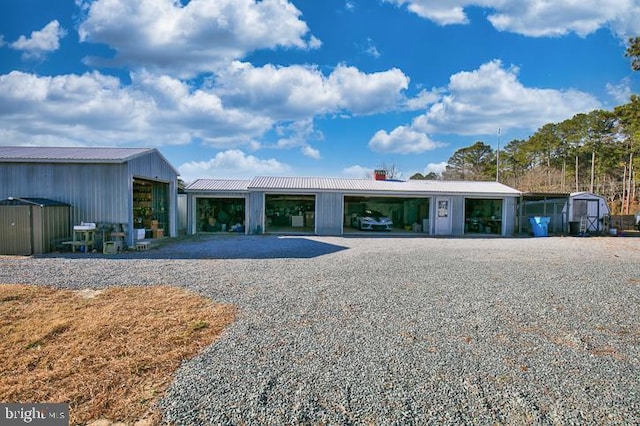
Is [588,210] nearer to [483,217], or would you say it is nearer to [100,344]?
[483,217]

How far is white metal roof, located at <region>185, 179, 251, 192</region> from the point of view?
17.8 meters

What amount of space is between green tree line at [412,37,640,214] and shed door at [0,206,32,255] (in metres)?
27.1

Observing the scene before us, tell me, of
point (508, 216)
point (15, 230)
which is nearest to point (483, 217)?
point (508, 216)

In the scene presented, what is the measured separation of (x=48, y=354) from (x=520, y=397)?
4.33m

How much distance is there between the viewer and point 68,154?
12.2 meters

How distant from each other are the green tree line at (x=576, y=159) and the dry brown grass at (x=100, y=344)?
2670 centimetres

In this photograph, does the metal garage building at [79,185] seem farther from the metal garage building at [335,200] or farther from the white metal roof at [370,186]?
the white metal roof at [370,186]

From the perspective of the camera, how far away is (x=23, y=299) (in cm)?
551

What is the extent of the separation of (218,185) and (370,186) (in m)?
7.77

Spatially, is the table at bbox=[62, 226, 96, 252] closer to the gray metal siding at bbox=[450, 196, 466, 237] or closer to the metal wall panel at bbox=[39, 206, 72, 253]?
the metal wall panel at bbox=[39, 206, 72, 253]

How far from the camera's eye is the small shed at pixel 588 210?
19250mm

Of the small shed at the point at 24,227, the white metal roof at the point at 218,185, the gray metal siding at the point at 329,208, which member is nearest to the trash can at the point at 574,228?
the gray metal siding at the point at 329,208

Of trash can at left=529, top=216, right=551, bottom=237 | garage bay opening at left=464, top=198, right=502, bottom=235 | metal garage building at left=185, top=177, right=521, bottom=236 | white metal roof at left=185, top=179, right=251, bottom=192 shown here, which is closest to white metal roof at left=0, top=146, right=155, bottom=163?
Answer: white metal roof at left=185, top=179, right=251, bottom=192

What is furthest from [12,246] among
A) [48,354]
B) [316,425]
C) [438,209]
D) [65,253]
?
[438,209]
